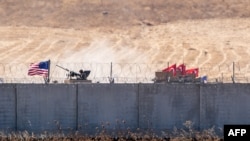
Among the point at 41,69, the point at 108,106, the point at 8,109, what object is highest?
the point at 41,69

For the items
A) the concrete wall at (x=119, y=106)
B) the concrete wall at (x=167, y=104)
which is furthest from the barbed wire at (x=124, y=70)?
the concrete wall at (x=167, y=104)

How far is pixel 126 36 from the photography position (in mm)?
78250

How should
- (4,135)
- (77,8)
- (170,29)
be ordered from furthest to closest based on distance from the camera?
(77,8)
(170,29)
(4,135)

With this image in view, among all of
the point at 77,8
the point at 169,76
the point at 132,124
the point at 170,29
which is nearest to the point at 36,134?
the point at 132,124

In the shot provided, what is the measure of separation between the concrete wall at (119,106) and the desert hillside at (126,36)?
22.8 metres

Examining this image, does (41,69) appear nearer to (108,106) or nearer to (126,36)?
(108,106)

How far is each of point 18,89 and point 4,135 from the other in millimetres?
1791

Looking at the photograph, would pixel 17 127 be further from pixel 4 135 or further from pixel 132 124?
pixel 132 124

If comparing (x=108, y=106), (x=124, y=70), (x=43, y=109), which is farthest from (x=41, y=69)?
(x=124, y=70)

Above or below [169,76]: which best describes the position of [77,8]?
above

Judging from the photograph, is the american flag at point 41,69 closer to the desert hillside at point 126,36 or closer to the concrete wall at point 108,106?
the concrete wall at point 108,106

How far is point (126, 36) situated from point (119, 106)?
46.4 metres

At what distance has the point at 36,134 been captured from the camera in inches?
1241

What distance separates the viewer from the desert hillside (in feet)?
211
